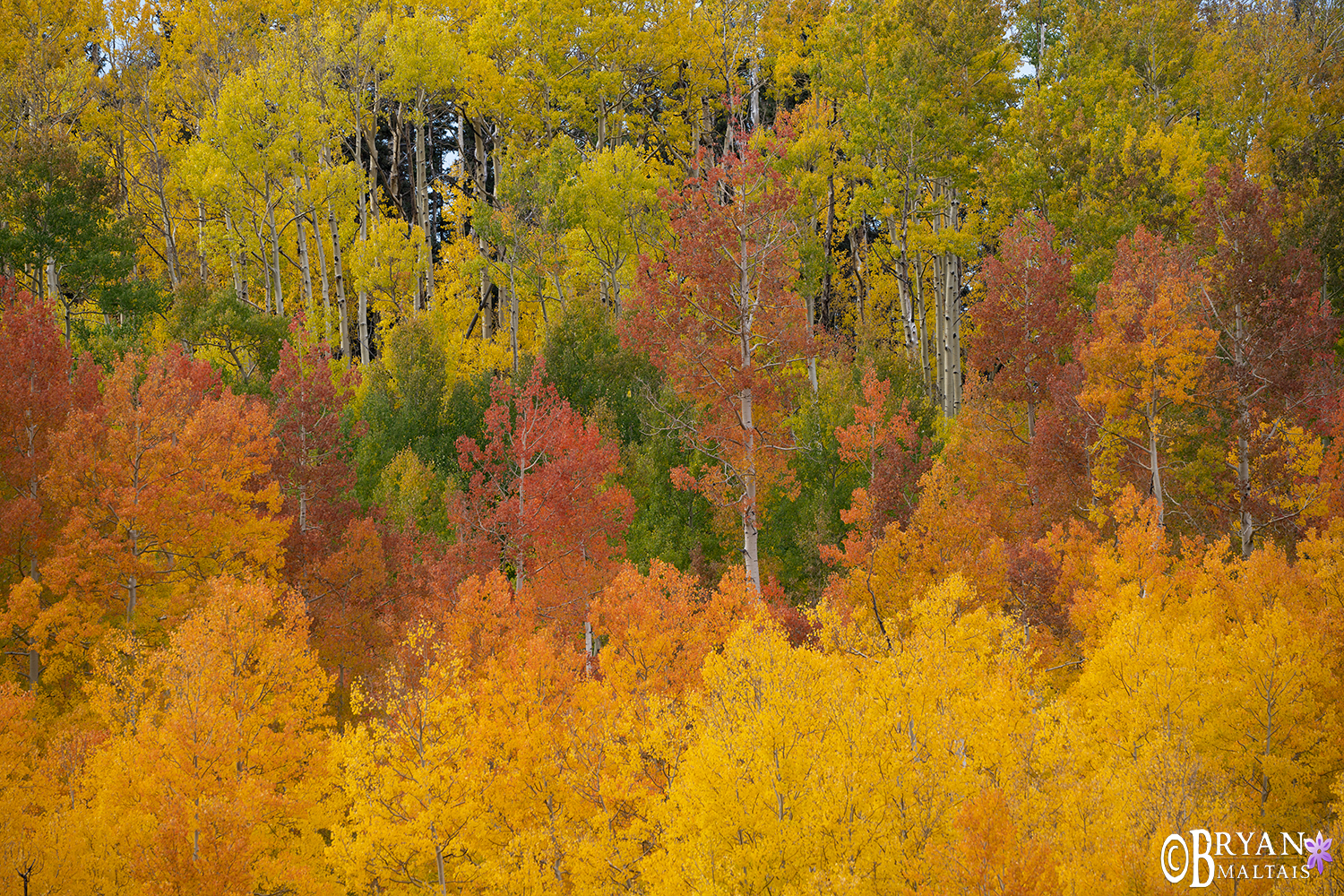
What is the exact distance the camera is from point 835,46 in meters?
40.1

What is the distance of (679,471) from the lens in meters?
30.0

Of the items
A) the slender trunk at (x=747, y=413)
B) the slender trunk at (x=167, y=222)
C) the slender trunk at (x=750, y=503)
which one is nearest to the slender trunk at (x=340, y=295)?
the slender trunk at (x=167, y=222)

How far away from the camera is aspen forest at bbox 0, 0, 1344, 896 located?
874 inches

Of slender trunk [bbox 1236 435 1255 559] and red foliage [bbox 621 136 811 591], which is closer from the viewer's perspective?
slender trunk [bbox 1236 435 1255 559]

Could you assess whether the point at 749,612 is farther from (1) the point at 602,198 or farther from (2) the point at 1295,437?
(1) the point at 602,198

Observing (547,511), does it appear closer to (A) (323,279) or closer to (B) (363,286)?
(B) (363,286)

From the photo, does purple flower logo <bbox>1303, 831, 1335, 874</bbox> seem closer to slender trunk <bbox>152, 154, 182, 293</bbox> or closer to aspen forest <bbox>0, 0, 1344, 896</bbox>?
aspen forest <bbox>0, 0, 1344, 896</bbox>

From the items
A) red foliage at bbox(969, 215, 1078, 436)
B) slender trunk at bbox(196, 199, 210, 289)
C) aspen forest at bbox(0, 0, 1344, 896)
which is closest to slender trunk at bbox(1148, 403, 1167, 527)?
aspen forest at bbox(0, 0, 1344, 896)

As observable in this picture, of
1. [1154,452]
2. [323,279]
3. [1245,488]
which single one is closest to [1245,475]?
[1245,488]

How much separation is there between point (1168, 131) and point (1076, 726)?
27440 millimetres

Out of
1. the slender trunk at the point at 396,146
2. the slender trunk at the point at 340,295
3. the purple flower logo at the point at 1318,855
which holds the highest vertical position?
the slender trunk at the point at 396,146

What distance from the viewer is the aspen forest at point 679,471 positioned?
22.2 metres

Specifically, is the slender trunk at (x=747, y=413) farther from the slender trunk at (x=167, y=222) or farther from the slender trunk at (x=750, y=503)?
the slender trunk at (x=167, y=222)

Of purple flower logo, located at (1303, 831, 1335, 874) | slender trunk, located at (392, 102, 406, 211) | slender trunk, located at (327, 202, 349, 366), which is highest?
slender trunk, located at (392, 102, 406, 211)
